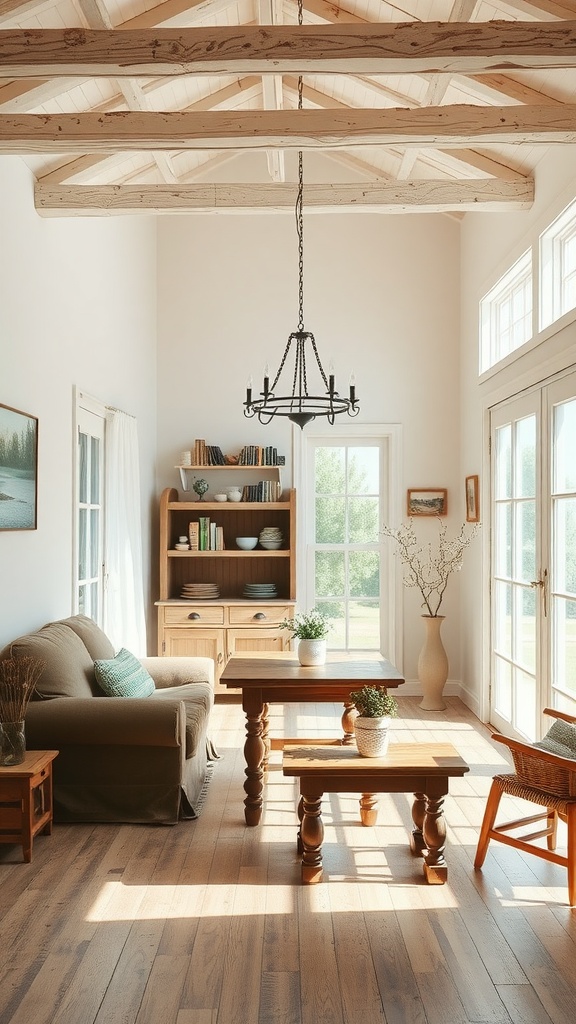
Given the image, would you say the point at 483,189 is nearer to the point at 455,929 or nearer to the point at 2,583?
the point at 2,583

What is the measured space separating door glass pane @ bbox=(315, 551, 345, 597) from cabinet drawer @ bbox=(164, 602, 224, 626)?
0.96 m

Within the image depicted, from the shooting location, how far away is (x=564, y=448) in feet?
15.2

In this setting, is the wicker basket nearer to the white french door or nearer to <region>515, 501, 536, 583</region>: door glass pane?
the white french door

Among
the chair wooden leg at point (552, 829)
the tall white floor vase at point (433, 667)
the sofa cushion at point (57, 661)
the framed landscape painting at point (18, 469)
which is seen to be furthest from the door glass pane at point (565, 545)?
the framed landscape painting at point (18, 469)

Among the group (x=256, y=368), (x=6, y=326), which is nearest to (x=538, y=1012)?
(x=6, y=326)

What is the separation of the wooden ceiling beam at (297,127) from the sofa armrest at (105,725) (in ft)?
8.44

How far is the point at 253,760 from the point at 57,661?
1.05m

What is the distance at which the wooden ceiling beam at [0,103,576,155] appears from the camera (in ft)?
13.2

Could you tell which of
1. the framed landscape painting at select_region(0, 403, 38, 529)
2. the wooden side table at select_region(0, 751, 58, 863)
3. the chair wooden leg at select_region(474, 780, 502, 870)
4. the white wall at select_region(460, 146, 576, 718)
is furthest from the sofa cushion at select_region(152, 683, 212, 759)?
the white wall at select_region(460, 146, 576, 718)

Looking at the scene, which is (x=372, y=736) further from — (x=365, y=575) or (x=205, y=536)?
(x=365, y=575)

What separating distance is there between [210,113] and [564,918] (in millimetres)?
3633

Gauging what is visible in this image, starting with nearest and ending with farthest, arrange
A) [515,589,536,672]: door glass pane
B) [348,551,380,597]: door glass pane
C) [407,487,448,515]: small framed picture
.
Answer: [515,589,536,672]: door glass pane
[407,487,448,515]: small framed picture
[348,551,380,597]: door glass pane

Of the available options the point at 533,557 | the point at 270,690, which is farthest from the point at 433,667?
the point at 270,690

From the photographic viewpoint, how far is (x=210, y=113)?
407cm
